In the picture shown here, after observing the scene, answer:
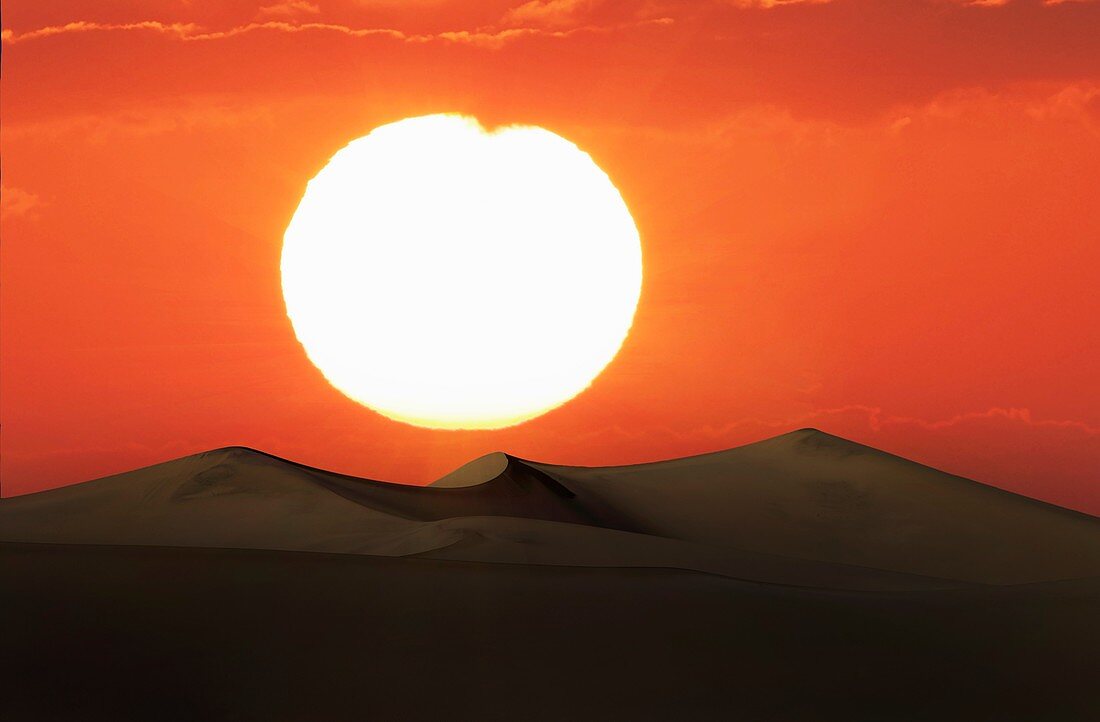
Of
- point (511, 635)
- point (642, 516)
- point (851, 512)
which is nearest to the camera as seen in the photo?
point (511, 635)

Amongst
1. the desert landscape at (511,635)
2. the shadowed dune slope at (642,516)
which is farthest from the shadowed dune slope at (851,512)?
the desert landscape at (511,635)

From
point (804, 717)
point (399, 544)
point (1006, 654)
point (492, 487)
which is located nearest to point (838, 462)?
point (492, 487)

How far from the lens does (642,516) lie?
48.3 meters

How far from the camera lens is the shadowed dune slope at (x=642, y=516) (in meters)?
28.3

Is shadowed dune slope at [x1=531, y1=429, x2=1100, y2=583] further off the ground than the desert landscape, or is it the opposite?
shadowed dune slope at [x1=531, y1=429, x2=1100, y2=583]

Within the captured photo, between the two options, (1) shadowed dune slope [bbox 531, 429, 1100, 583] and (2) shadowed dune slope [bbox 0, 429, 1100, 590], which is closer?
(2) shadowed dune slope [bbox 0, 429, 1100, 590]

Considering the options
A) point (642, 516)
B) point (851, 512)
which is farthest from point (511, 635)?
point (851, 512)

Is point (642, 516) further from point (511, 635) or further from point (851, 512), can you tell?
point (511, 635)

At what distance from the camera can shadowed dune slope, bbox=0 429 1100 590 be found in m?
28.3

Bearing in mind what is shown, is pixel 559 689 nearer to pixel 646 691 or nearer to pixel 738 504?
pixel 646 691

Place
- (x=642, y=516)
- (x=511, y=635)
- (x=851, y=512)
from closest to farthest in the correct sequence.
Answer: (x=511, y=635) → (x=642, y=516) → (x=851, y=512)

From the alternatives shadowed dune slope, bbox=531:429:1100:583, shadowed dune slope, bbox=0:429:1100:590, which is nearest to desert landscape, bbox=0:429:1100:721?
shadowed dune slope, bbox=0:429:1100:590

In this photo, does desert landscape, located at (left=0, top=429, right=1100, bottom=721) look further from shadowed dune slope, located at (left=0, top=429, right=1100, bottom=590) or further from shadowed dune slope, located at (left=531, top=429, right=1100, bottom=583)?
shadowed dune slope, located at (left=531, top=429, right=1100, bottom=583)

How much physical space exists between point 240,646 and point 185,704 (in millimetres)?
1903
